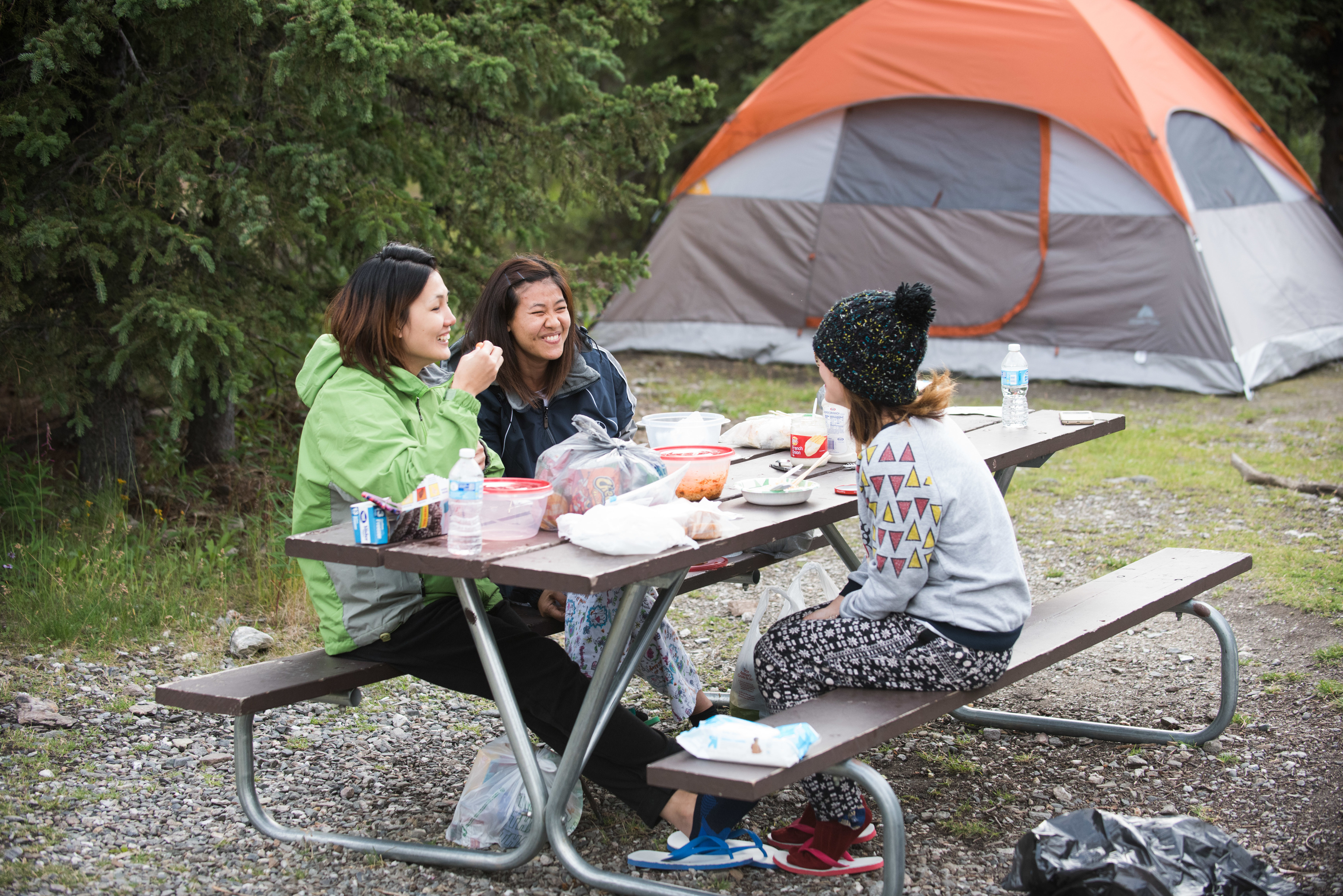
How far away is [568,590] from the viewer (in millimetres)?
2393

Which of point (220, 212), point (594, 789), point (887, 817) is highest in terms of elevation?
point (220, 212)

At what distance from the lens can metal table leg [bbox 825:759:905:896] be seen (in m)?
2.42

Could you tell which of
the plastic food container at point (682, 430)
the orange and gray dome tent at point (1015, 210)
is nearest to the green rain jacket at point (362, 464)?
the plastic food container at point (682, 430)

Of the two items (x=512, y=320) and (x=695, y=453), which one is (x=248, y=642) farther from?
(x=695, y=453)

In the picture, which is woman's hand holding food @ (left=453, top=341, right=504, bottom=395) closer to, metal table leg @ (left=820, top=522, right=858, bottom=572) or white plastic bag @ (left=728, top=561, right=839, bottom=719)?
white plastic bag @ (left=728, top=561, right=839, bottom=719)

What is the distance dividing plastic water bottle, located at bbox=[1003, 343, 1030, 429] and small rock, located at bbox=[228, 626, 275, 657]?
8.43ft

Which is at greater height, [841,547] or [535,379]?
[535,379]

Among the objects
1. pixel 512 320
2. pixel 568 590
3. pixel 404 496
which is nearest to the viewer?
pixel 568 590

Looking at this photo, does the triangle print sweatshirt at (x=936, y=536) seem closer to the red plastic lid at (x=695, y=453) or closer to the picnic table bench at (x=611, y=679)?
the picnic table bench at (x=611, y=679)

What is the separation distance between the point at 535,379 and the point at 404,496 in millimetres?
934

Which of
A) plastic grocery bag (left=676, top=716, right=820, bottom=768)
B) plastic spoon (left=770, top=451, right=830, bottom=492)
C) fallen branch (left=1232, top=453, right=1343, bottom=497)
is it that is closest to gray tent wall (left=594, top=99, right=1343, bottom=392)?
fallen branch (left=1232, top=453, right=1343, bottom=497)

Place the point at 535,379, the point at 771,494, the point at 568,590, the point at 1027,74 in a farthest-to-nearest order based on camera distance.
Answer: the point at 1027,74
the point at 535,379
the point at 771,494
the point at 568,590

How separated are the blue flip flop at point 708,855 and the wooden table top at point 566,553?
27.8 inches

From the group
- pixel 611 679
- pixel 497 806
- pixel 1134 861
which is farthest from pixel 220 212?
pixel 1134 861
